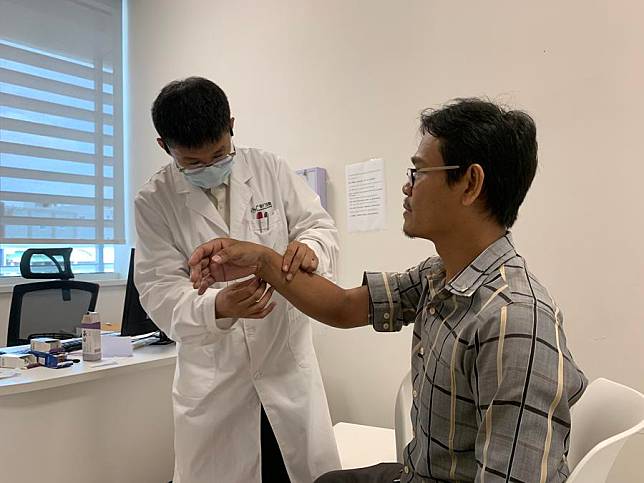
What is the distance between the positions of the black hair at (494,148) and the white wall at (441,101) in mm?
940

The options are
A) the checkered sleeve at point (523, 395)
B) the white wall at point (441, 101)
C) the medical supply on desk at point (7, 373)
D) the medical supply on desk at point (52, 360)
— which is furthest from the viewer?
Result: the medical supply on desk at point (52, 360)

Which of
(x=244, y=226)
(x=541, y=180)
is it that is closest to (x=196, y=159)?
(x=244, y=226)

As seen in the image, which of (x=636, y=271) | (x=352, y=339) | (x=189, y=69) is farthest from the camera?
(x=189, y=69)

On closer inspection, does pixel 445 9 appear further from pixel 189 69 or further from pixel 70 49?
pixel 70 49

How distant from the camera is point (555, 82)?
1.83 meters

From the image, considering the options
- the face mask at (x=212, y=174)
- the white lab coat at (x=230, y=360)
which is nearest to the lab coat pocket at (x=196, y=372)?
the white lab coat at (x=230, y=360)

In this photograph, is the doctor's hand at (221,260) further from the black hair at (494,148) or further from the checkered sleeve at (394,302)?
the black hair at (494,148)

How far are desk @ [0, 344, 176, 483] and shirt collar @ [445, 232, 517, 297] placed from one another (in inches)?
58.3

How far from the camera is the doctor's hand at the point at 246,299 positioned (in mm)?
1231

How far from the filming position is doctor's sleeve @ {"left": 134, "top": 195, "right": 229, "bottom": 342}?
1381 millimetres

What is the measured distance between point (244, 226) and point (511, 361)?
3.00ft

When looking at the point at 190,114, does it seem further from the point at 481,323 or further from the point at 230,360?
the point at 481,323

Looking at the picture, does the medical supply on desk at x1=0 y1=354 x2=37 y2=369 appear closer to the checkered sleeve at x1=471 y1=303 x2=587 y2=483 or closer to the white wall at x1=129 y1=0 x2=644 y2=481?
the white wall at x1=129 y1=0 x2=644 y2=481

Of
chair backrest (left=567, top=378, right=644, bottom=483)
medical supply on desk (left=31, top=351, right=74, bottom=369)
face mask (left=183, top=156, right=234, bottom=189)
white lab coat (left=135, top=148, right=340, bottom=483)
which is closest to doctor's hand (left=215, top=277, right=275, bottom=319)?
white lab coat (left=135, top=148, right=340, bottom=483)
